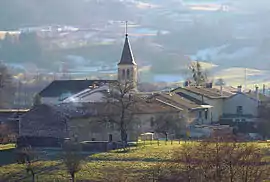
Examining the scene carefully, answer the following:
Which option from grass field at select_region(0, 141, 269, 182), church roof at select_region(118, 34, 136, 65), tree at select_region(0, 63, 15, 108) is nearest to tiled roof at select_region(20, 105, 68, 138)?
grass field at select_region(0, 141, 269, 182)

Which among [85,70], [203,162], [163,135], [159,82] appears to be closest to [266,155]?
[203,162]

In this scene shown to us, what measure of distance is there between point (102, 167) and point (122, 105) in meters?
9.24

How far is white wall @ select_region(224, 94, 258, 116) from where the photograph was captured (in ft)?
189

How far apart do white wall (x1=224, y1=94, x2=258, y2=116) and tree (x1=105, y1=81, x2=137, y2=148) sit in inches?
662

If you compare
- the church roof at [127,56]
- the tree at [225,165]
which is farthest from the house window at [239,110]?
the tree at [225,165]

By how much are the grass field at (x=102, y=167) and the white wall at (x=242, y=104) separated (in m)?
22.4

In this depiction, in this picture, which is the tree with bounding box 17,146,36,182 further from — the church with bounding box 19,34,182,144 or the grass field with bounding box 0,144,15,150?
the church with bounding box 19,34,182,144

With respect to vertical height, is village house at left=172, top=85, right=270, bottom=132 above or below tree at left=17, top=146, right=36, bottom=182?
above

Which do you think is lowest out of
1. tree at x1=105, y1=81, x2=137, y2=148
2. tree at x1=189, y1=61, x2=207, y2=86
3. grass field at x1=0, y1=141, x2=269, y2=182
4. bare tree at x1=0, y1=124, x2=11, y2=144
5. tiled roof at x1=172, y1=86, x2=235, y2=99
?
grass field at x1=0, y1=141, x2=269, y2=182

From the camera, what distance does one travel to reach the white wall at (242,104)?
5773cm

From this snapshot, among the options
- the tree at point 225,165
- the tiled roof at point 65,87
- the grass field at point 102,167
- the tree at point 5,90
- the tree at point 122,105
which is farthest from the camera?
the tree at point 5,90

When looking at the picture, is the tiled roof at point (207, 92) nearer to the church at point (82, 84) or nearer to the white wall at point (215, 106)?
the white wall at point (215, 106)

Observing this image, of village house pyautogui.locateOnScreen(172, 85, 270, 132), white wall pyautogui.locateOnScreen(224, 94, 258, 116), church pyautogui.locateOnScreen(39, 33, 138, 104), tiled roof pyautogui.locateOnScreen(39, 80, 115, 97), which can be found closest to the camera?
village house pyautogui.locateOnScreen(172, 85, 270, 132)

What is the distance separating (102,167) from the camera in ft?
106
